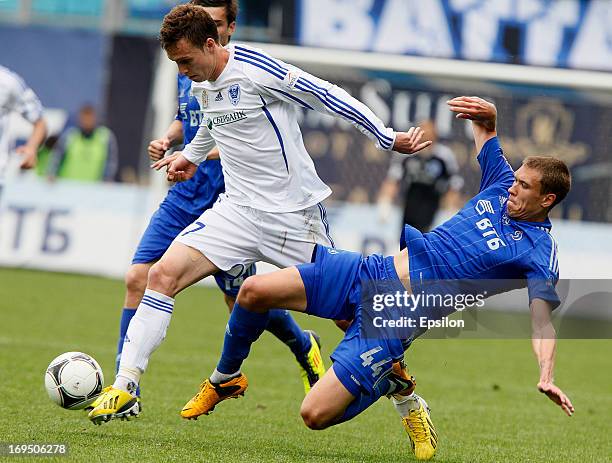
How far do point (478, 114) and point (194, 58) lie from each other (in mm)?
1536

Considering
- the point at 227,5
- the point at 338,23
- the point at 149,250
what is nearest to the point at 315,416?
the point at 149,250

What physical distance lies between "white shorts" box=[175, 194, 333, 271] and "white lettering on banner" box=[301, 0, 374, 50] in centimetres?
1162

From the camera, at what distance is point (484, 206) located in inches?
245

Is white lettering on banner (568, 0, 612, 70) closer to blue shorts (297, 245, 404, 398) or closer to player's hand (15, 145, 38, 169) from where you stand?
player's hand (15, 145, 38, 169)

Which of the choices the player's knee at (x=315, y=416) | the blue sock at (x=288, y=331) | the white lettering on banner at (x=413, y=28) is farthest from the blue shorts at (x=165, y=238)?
the white lettering on banner at (x=413, y=28)

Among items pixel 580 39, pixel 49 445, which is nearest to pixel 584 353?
pixel 580 39

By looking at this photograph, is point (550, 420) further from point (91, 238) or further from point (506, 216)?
point (91, 238)

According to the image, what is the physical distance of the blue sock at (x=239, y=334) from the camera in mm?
6574

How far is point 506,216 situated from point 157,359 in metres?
4.67

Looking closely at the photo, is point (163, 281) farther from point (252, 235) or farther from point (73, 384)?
point (73, 384)

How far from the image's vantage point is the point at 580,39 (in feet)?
59.9

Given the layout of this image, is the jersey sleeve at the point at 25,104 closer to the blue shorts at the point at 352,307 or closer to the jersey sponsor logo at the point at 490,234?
the blue shorts at the point at 352,307

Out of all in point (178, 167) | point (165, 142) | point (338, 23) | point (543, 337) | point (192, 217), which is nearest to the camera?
point (543, 337)

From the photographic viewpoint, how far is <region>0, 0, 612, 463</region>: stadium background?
6.98 m
